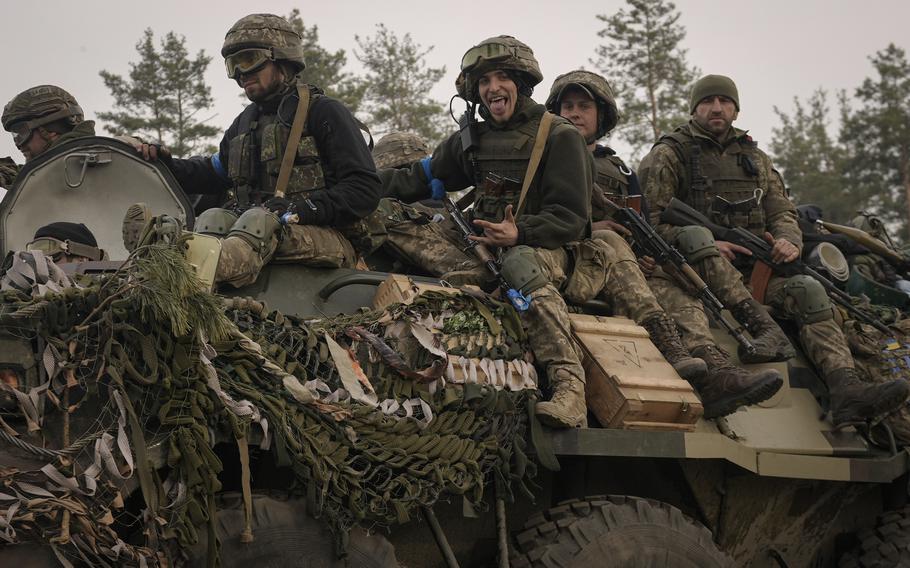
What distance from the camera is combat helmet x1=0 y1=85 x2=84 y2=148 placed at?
25.7ft

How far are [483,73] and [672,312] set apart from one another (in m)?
1.85

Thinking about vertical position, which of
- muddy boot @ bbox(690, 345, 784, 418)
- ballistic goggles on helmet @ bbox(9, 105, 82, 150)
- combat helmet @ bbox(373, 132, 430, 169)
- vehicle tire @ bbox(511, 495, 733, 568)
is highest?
ballistic goggles on helmet @ bbox(9, 105, 82, 150)

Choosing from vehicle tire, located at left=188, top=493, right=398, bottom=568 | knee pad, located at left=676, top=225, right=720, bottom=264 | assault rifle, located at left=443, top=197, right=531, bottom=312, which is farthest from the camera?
knee pad, located at left=676, top=225, right=720, bottom=264

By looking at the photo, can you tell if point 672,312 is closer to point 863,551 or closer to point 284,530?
point 863,551

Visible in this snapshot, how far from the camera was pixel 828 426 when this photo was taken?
7598 millimetres

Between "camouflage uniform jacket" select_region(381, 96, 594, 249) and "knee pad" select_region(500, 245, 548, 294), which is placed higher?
"camouflage uniform jacket" select_region(381, 96, 594, 249)

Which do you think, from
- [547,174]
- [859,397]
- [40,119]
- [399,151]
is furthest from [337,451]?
[399,151]

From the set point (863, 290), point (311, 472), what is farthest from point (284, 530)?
point (863, 290)

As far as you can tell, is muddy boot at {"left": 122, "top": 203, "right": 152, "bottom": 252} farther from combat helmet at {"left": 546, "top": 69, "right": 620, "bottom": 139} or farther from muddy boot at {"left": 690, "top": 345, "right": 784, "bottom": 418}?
combat helmet at {"left": 546, "top": 69, "right": 620, "bottom": 139}

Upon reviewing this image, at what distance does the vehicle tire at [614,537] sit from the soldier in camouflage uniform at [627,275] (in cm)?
85

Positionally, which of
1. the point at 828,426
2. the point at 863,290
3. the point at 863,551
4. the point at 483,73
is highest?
the point at 483,73

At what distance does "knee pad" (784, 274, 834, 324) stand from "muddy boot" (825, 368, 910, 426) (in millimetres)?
442

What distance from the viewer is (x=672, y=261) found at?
7.81 meters

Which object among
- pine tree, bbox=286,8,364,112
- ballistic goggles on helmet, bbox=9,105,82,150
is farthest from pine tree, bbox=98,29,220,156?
ballistic goggles on helmet, bbox=9,105,82,150
